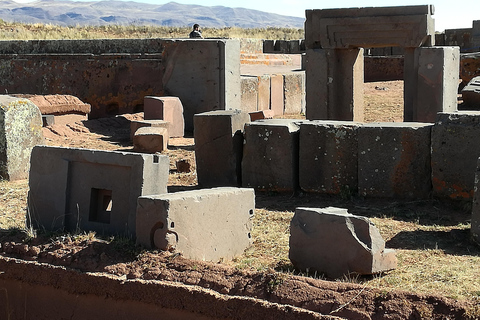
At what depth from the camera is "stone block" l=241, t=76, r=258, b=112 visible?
47.0ft

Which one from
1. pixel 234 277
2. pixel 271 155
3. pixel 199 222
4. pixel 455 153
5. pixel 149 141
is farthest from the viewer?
pixel 149 141

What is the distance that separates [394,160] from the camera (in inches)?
301

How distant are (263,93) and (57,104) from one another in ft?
13.9

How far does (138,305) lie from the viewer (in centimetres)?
552

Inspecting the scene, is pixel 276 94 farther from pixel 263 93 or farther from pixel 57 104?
pixel 57 104

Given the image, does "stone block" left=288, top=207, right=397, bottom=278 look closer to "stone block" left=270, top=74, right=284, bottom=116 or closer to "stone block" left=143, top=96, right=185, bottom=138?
"stone block" left=143, top=96, right=185, bottom=138

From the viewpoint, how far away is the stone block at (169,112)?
12562mm

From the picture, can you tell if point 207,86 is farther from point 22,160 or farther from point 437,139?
point 437,139

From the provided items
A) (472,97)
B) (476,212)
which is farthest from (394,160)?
(472,97)

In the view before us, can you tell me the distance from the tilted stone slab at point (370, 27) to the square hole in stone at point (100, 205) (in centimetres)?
603

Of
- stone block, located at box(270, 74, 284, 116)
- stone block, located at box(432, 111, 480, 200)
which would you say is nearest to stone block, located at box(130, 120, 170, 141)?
stone block, located at box(270, 74, 284, 116)

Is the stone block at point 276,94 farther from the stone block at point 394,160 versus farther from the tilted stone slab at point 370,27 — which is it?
the stone block at point 394,160

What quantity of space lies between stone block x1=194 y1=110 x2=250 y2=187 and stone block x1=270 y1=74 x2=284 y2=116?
683cm

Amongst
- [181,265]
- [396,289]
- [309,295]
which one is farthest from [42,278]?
[396,289]
